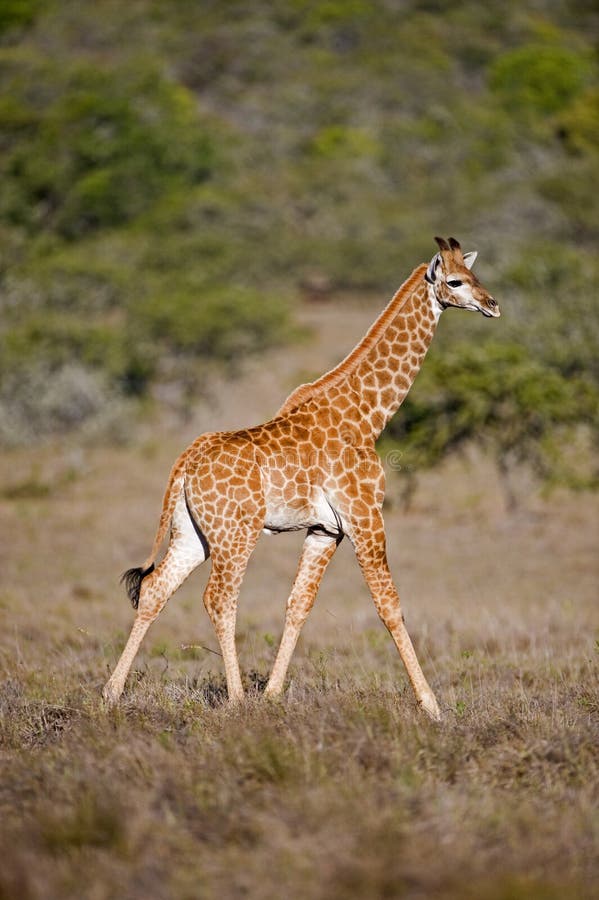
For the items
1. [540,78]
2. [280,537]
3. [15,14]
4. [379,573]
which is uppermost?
[379,573]

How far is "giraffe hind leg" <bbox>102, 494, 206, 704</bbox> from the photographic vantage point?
6883 millimetres

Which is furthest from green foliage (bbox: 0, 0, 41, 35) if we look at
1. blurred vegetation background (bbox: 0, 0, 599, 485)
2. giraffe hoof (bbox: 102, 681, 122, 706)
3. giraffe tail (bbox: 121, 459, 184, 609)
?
giraffe hoof (bbox: 102, 681, 122, 706)

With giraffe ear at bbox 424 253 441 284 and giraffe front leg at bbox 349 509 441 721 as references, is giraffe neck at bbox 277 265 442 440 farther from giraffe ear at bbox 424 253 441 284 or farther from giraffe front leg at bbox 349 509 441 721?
giraffe front leg at bbox 349 509 441 721

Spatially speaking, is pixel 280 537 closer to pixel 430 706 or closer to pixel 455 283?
pixel 455 283

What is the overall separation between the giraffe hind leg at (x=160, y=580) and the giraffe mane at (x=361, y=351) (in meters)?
0.98

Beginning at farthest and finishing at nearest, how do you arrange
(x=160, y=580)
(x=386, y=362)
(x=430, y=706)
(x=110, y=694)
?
(x=386, y=362), (x=160, y=580), (x=110, y=694), (x=430, y=706)

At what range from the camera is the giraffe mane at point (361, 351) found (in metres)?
7.29

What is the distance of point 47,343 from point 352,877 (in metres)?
26.4

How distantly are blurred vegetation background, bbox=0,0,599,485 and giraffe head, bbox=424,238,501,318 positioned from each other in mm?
12228

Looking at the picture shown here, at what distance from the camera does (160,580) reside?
7.05 metres

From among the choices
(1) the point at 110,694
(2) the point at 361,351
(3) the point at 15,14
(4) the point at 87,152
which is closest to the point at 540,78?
(3) the point at 15,14

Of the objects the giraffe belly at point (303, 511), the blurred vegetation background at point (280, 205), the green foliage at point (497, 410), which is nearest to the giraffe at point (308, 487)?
the giraffe belly at point (303, 511)

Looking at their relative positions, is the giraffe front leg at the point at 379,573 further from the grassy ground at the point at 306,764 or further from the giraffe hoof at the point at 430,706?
the grassy ground at the point at 306,764

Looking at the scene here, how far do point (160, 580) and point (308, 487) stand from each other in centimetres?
111
